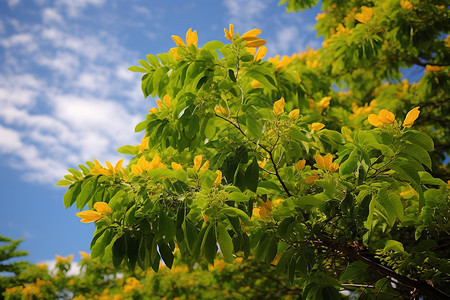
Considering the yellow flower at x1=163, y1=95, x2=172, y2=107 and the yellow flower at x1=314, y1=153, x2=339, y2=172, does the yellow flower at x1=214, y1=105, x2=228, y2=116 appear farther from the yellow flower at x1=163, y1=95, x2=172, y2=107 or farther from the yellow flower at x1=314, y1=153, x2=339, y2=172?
the yellow flower at x1=314, y1=153, x2=339, y2=172

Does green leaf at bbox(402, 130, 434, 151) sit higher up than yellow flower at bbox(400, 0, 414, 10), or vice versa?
yellow flower at bbox(400, 0, 414, 10)

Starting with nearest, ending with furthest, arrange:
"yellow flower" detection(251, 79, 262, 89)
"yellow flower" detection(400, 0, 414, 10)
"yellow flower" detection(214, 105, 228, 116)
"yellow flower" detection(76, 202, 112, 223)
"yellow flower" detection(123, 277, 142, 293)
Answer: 1. "yellow flower" detection(76, 202, 112, 223)
2. "yellow flower" detection(214, 105, 228, 116)
3. "yellow flower" detection(251, 79, 262, 89)
4. "yellow flower" detection(400, 0, 414, 10)
5. "yellow flower" detection(123, 277, 142, 293)

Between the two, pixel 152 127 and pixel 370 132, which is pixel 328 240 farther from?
pixel 152 127

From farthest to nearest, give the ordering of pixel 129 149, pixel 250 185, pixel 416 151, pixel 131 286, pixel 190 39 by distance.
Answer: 1. pixel 131 286
2. pixel 129 149
3. pixel 190 39
4. pixel 250 185
5. pixel 416 151

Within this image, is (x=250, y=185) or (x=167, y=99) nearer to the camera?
(x=250, y=185)

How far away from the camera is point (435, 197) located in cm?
210

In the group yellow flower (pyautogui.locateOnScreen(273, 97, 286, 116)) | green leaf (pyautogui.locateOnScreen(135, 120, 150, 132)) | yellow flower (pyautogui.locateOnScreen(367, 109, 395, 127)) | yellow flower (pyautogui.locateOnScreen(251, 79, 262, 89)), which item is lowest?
yellow flower (pyautogui.locateOnScreen(367, 109, 395, 127))

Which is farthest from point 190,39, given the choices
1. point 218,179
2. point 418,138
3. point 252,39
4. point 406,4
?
point 406,4

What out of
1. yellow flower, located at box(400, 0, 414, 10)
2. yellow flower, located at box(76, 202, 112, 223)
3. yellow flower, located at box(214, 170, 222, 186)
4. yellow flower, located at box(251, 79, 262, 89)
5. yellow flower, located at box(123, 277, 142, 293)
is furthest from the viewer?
yellow flower, located at box(123, 277, 142, 293)

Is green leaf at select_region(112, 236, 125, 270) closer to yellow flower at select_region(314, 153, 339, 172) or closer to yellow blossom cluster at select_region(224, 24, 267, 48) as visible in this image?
yellow flower at select_region(314, 153, 339, 172)

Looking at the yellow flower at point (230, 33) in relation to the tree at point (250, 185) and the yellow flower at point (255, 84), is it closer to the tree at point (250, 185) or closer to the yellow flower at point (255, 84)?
the tree at point (250, 185)

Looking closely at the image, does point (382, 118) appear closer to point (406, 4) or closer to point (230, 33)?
point (230, 33)

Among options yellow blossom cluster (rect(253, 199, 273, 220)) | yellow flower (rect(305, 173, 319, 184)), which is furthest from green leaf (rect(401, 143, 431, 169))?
yellow blossom cluster (rect(253, 199, 273, 220))

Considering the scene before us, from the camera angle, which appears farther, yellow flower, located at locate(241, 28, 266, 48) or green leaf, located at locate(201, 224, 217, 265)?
yellow flower, located at locate(241, 28, 266, 48)
